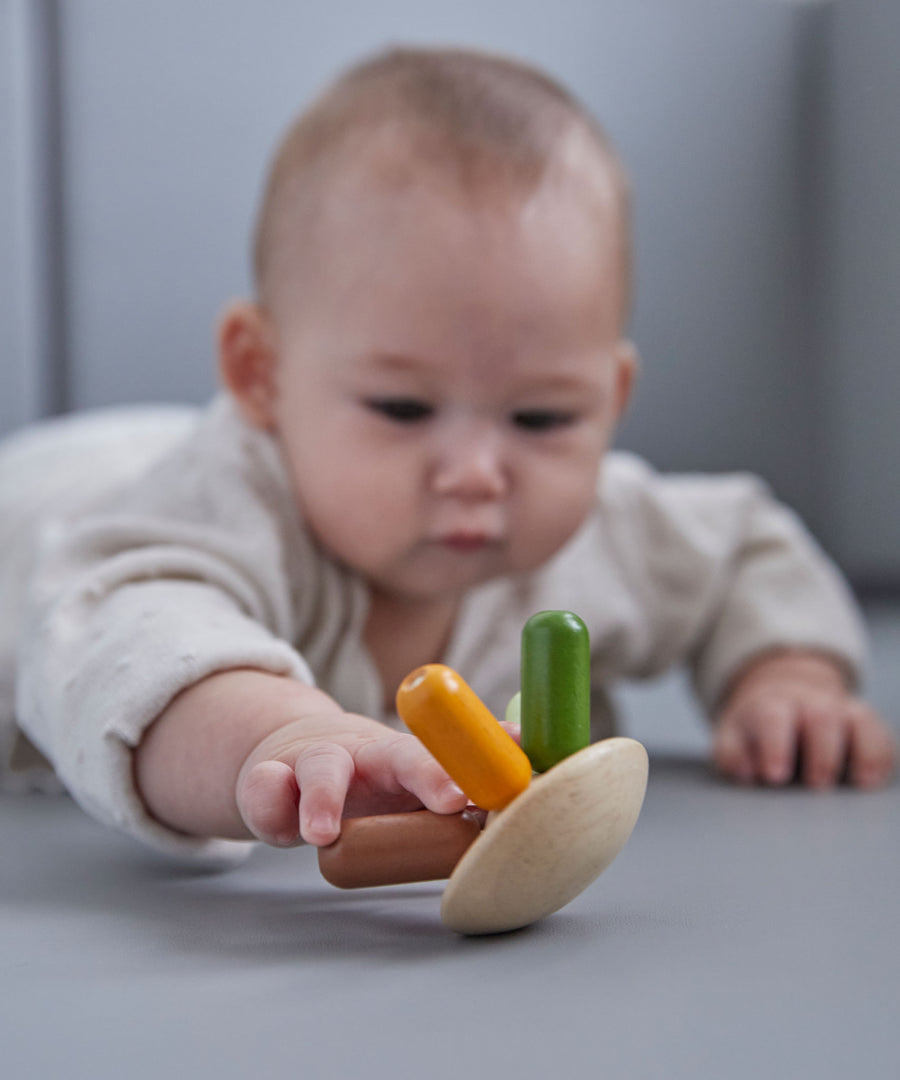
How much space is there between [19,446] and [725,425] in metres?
0.81

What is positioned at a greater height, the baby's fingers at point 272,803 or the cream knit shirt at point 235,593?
the baby's fingers at point 272,803

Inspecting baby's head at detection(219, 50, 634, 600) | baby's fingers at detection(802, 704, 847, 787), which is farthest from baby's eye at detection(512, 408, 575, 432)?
baby's fingers at detection(802, 704, 847, 787)

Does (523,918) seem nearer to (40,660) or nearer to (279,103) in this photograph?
(40,660)

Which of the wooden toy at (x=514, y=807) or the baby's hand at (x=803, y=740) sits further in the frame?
the baby's hand at (x=803, y=740)

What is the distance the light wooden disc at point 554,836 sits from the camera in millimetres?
293

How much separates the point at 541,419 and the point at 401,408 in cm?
7

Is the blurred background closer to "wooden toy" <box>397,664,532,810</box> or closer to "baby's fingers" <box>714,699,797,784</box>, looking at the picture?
"baby's fingers" <box>714,699,797,784</box>

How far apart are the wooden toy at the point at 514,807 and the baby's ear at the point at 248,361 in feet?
1.27

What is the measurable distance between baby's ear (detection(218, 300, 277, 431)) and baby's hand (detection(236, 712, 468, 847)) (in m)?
0.34

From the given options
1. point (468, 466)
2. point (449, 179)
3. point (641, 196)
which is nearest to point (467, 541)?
point (468, 466)

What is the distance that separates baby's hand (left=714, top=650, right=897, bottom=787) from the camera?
0.66 metres

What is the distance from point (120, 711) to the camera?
0.44 meters

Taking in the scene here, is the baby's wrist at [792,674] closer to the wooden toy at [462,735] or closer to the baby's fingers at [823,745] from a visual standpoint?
the baby's fingers at [823,745]

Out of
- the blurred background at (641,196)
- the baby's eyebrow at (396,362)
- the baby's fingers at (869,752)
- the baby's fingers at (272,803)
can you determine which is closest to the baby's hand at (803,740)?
the baby's fingers at (869,752)
